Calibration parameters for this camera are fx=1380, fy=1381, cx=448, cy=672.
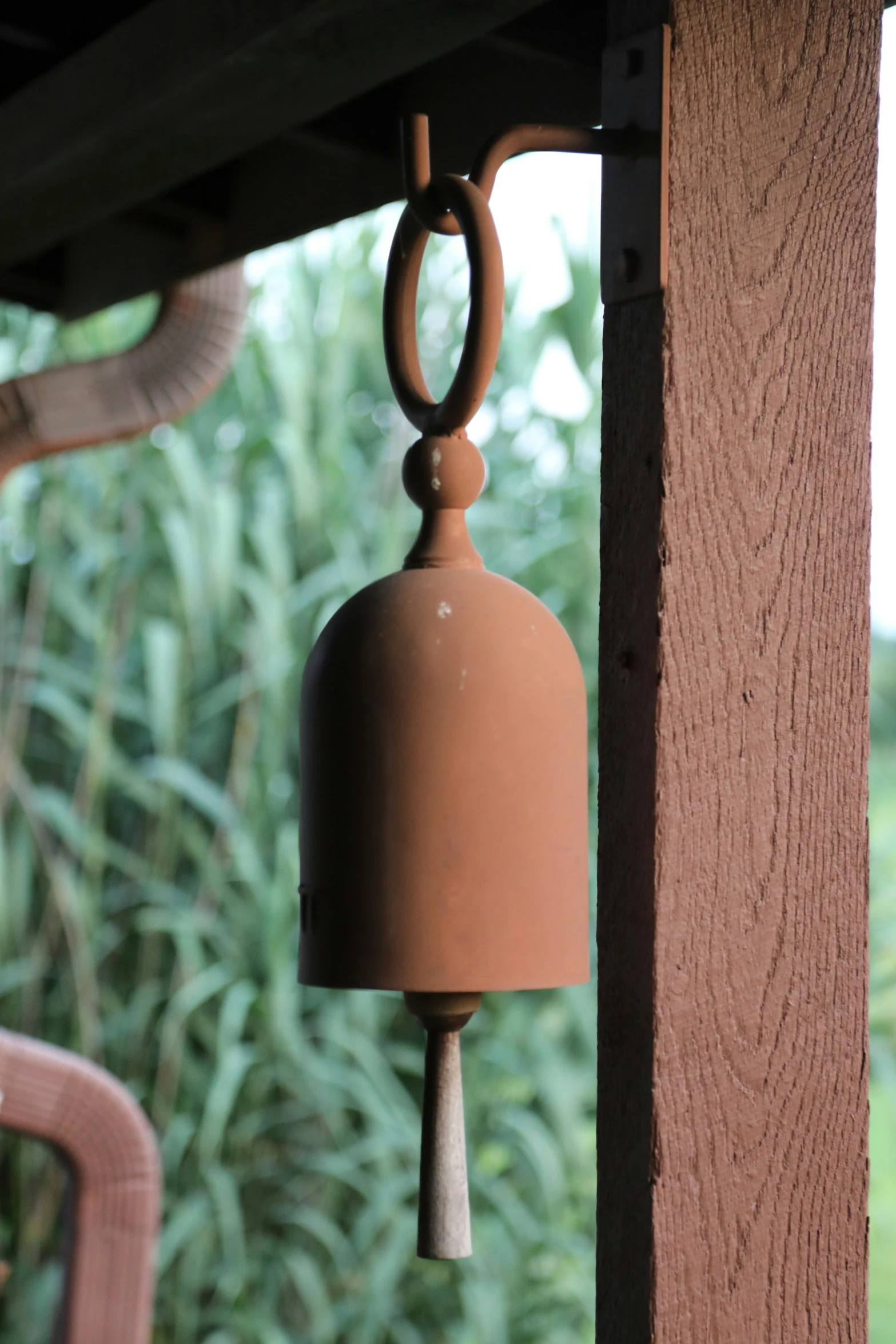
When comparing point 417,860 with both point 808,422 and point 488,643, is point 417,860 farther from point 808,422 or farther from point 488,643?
point 808,422

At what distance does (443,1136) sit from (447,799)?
17cm

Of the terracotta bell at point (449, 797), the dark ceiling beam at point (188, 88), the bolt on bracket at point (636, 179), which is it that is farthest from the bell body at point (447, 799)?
the dark ceiling beam at point (188, 88)

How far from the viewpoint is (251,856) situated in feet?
8.02

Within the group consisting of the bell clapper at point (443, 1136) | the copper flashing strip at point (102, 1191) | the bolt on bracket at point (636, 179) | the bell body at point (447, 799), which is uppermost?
the bolt on bracket at point (636, 179)

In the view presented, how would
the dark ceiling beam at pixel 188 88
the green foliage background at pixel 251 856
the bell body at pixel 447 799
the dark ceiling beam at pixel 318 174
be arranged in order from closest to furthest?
the bell body at pixel 447 799 < the dark ceiling beam at pixel 188 88 < the dark ceiling beam at pixel 318 174 < the green foliage background at pixel 251 856

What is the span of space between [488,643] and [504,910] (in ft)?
0.39

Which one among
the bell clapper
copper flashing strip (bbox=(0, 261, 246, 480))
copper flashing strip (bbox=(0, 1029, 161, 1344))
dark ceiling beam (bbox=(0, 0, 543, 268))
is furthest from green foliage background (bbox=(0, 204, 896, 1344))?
the bell clapper

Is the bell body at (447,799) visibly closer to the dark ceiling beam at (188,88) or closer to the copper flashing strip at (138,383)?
the dark ceiling beam at (188,88)

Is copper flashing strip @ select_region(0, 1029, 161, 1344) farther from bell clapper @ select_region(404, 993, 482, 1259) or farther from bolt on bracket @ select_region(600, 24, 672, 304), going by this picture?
bolt on bracket @ select_region(600, 24, 672, 304)

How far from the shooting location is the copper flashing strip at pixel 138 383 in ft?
5.43

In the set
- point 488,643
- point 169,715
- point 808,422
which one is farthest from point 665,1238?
point 169,715

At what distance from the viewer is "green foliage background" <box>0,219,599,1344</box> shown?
7.88 ft

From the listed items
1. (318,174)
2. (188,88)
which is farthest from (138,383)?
(188,88)

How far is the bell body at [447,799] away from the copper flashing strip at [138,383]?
1137mm
